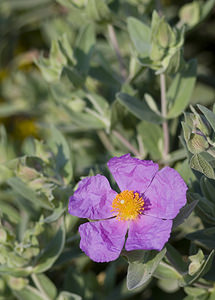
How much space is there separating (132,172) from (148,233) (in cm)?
19

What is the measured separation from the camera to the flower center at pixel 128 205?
1277 millimetres

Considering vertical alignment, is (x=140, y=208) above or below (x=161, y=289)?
above

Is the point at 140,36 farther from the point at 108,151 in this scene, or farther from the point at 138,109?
the point at 108,151

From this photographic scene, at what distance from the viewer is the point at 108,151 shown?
6.63 feet

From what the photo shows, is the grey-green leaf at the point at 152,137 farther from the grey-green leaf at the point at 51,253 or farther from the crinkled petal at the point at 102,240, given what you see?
the crinkled petal at the point at 102,240

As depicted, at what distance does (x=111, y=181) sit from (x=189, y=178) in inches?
10.3

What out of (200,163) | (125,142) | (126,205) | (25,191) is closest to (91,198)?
(126,205)

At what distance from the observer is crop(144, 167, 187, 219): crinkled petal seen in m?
1.16

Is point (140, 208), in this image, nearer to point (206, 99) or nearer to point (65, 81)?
point (65, 81)

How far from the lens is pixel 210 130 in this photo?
4.23 ft

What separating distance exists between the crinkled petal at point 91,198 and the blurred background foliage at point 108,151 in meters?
0.13

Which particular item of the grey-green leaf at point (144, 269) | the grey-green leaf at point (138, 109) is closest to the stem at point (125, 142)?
the grey-green leaf at point (138, 109)

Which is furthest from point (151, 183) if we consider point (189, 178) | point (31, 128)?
point (31, 128)

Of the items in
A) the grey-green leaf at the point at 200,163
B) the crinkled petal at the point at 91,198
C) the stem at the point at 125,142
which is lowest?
the stem at the point at 125,142
